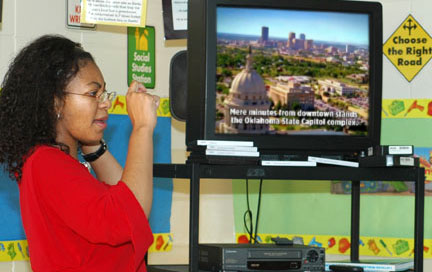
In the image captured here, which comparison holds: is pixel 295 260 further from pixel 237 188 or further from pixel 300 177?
pixel 237 188

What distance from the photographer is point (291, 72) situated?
1.97 metres

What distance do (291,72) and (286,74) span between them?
2 centimetres

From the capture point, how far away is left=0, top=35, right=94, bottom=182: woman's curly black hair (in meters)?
1.46

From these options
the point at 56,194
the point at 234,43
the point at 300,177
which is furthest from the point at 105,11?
the point at 56,194

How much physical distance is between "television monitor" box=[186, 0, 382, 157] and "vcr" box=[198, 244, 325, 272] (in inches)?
11.6

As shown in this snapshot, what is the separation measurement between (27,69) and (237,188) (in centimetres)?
139

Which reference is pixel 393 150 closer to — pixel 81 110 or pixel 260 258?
pixel 260 258

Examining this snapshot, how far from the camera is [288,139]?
195 centimetres

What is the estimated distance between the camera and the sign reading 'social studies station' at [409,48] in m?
2.67

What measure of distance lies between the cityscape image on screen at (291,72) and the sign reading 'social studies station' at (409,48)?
722 mm

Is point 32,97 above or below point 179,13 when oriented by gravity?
below

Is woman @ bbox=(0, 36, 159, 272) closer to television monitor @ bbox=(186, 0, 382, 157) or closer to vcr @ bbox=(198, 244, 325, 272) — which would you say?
television monitor @ bbox=(186, 0, 382, 157)

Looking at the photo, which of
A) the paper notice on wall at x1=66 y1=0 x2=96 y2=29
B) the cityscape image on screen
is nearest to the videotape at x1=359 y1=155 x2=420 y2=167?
the cityscape image on screen

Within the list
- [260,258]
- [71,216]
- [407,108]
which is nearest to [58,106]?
[71,216]
